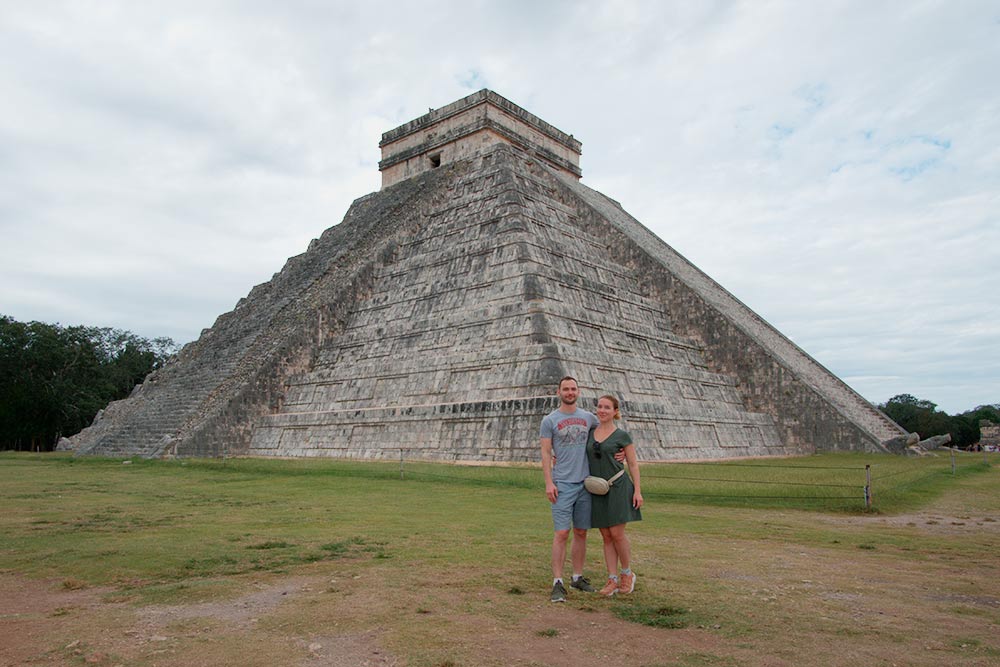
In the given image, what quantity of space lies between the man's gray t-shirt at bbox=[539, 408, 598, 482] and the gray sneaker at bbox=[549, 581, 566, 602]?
744 millimetres

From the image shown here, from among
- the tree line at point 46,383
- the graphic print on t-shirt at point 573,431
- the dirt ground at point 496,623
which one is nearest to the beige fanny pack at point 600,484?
the graphic print on t-shirt at point 573,431

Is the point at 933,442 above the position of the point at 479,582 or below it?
above

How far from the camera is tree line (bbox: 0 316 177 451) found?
120ft

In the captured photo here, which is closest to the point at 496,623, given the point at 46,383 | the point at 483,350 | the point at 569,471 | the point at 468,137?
the point at 569,471

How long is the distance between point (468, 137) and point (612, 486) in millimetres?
21874

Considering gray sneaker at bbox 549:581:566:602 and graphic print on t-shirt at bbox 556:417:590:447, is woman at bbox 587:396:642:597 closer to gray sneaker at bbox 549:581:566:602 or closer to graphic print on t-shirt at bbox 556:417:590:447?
graphic print on t-shirt at bbox 556:417:590:447

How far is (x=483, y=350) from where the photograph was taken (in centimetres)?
1593

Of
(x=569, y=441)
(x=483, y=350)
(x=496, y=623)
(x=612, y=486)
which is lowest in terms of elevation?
(x=496, y=623)

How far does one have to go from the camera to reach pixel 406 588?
4.80m

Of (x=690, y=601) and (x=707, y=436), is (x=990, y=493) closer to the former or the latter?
(x=707, y=436)

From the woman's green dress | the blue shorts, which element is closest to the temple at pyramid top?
the woman's green dress

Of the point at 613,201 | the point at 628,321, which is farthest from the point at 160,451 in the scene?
the point at 613,201

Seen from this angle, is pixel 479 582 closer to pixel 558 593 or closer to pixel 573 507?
pixel 558 593

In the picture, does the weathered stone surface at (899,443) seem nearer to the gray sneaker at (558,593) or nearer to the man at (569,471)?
the man at (569,471)
